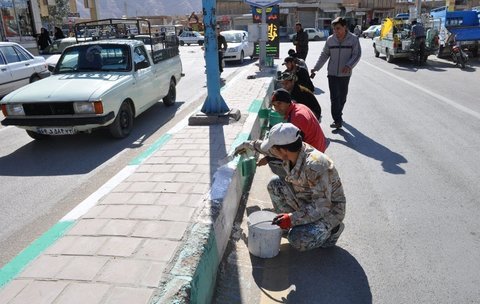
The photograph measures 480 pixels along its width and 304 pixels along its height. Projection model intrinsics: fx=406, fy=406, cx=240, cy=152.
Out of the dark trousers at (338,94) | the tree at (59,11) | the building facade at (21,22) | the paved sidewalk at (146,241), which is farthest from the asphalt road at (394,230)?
the tree at (59,11)

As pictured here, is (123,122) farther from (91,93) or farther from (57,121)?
(57,121)

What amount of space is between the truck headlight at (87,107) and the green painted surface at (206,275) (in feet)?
12.8

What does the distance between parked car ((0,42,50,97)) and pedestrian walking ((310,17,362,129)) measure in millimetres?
7912

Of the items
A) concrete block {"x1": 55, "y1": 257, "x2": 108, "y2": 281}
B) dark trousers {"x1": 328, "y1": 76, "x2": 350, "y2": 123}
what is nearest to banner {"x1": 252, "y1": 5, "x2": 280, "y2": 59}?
dark trousers {"x1": 328, "y1": 76, "x2": 350, "y2": 123}

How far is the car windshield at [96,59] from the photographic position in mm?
7566

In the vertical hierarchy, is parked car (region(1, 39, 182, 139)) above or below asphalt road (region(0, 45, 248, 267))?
above

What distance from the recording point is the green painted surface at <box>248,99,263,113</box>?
24.0 ft

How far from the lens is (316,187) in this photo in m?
3.19

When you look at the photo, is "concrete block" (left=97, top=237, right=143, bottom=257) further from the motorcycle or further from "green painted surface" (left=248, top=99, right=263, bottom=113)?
the motorcycle

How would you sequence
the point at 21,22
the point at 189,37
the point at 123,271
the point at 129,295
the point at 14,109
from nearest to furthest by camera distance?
1. the point at 129,295
2. the point at 123,271
3. the point at 14,109
4. the point at 21,22
5. the point at 189,37

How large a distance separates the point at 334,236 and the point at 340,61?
4287 mm

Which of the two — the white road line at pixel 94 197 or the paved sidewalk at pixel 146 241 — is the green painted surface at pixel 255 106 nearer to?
the paved sidewalk at pixel 146 241

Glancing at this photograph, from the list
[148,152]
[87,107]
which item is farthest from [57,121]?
[148,152]

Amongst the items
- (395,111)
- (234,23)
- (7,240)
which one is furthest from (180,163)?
(234,23)
